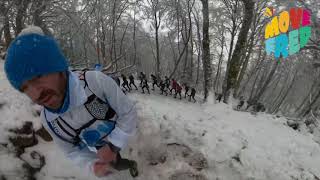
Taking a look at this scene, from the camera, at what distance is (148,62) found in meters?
36.2

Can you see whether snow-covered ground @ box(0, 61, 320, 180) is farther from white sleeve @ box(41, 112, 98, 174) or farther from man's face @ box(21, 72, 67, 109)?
man's face @ box(21, 72, 67, 109)

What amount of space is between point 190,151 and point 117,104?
131 inches

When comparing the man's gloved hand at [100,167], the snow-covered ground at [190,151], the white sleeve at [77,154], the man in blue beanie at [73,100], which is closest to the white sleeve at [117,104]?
the man in blue beanie at [73,100]

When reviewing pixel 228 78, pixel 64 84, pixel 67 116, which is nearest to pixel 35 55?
pixel 64 84

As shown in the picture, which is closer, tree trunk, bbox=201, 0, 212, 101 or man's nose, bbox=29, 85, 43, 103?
man's nose, bbox=29, 85, 43, 103

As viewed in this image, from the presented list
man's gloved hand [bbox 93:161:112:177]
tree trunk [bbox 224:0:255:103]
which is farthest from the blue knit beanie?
tree trunk [bbox 224:0:255:103]

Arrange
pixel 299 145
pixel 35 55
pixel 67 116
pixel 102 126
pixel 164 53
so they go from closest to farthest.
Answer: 1. pixel 35 55
2. pixel 67 116
3. pixel 102 126
4. pixel 299 145
5. pixel 164 53

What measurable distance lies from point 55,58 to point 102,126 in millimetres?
618

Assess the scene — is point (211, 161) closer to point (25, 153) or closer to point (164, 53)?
point (25, 153)

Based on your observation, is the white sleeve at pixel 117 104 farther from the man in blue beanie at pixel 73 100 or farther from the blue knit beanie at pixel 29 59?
the blue knit beanie at pixel 29 59

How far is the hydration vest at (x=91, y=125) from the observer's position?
1596mm

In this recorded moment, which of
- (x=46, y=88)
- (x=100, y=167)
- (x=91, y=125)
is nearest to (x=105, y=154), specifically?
(x=100, y=167)

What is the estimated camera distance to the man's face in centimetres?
133

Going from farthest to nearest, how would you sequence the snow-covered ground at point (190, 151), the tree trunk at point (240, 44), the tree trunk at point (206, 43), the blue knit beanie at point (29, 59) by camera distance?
the tree trunk at point (206, 43) → the tree trunk at point (240, 44) → the snow-covered ground at point (190, 151) → the blue knit beanie at point (29, 59)
